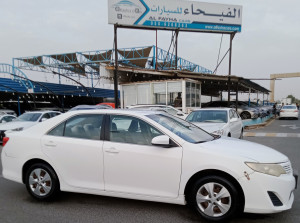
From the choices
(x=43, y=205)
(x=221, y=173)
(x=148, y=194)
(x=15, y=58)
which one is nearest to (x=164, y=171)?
(x=148, y=194)

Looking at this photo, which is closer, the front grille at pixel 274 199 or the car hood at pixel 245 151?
the front grille at pixel 274 199

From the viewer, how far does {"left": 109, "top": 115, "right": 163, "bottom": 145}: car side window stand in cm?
355

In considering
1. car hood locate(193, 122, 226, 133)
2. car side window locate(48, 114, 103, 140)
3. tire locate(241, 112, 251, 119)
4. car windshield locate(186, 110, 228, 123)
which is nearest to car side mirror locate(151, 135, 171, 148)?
car side window locate(48, 114, 103, 140)

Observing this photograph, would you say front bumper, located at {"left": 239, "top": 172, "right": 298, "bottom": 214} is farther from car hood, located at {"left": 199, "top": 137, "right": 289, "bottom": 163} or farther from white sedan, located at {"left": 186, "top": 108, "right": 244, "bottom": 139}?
white sedan, located at {"left": 186, "top": 108, "right": 244, "bottom": 139}

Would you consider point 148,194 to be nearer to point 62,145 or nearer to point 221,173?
point 221,173

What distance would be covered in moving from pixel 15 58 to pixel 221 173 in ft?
145

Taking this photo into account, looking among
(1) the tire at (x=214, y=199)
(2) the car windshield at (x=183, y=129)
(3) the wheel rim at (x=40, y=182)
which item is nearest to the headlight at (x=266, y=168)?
(1) the tire at (x=214, y=199)

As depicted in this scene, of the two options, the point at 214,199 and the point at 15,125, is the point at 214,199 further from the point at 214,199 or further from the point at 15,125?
the point at 15,125

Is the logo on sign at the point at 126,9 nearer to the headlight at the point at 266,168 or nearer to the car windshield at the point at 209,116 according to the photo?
the car windshield at the point at 209,116

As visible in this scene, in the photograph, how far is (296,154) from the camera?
7.41 m

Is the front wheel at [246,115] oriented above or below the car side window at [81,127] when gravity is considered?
below

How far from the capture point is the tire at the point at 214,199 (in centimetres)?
305

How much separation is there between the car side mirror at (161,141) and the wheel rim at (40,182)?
1.88 meters

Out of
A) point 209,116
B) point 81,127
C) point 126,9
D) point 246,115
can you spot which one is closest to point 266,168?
point 81,127
